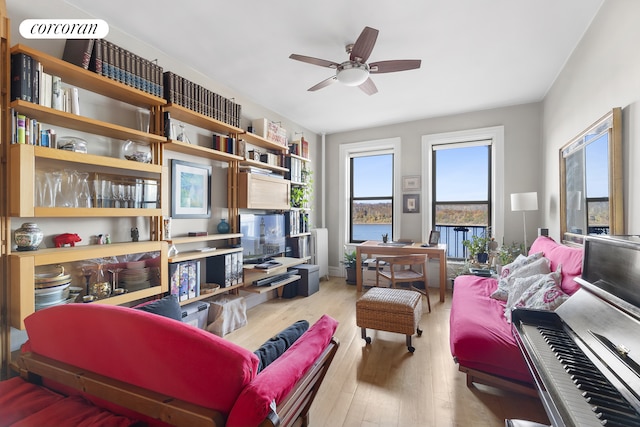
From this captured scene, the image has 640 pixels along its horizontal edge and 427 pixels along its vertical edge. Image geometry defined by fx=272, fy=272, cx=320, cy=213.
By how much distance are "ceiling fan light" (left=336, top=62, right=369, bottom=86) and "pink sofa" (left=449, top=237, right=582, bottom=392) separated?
6.89 ft

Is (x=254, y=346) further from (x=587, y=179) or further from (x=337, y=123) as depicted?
(x=337, y=123)

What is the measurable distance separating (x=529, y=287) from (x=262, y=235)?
279cm

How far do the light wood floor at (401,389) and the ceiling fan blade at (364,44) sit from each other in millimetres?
2444

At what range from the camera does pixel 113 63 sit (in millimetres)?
1963

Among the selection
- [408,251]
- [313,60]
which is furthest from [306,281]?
[313,60]

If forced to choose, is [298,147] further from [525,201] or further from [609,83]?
[609,83]

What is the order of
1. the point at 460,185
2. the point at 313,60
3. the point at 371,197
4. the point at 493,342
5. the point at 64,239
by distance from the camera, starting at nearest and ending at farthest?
the point at 493,342 < the point at 64,239 < the point at 313,60 < the point at 460,185 < the point at 371,197

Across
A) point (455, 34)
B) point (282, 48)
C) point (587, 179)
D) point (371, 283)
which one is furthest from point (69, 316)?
point (371, 283)

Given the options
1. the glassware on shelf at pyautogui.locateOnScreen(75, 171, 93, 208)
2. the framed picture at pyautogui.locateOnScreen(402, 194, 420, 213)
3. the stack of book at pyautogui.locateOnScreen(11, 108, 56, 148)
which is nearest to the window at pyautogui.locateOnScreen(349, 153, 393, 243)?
the framed picture at pyautogui.locateOnScreen(402, 194, 420, 213)

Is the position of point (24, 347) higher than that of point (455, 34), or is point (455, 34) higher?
point (455, 34)

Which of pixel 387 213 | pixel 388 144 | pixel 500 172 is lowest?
pixel 387 213

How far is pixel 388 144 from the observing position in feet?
15.4

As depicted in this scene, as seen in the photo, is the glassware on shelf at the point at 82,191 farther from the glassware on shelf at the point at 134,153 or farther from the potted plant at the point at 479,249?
the potted plant at the point at 479,249

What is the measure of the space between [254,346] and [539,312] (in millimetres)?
2138
